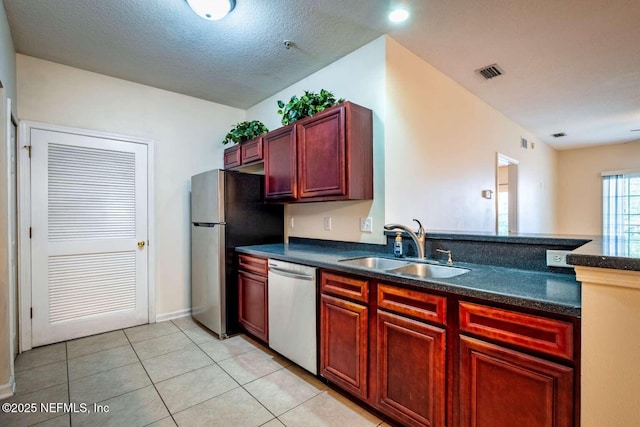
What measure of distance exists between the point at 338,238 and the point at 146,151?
233 cm

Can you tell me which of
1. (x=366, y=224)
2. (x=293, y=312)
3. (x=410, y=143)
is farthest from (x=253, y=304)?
(x=410, y=143)

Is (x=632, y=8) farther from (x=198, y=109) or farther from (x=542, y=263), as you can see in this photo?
(x=198, y=109)

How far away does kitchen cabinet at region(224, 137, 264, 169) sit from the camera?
127 inches

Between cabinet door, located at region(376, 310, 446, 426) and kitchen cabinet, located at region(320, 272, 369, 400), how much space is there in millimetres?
119

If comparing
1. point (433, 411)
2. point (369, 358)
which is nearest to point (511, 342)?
point (433, 411)

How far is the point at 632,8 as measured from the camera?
210 cm

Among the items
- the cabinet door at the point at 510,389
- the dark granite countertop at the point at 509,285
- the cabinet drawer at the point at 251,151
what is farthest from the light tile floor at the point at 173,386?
the cabinet drawer at the point at 251,151

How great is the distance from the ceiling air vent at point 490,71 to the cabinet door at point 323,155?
1737mm

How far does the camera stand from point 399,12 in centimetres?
212

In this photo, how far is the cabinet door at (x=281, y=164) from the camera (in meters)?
2.75

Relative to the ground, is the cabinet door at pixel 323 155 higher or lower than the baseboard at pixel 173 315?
higher

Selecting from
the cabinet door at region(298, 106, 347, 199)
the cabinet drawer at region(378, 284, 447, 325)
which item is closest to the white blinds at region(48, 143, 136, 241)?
the cabinet door at region(298, 106, 347, 199)

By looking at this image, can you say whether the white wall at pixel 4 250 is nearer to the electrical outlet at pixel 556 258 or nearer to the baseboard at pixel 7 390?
the baseboard at pixel 7 390

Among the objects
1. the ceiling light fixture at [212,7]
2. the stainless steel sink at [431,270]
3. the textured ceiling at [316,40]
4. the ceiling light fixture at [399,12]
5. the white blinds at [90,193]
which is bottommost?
the stainless steel sink at [431,270]
